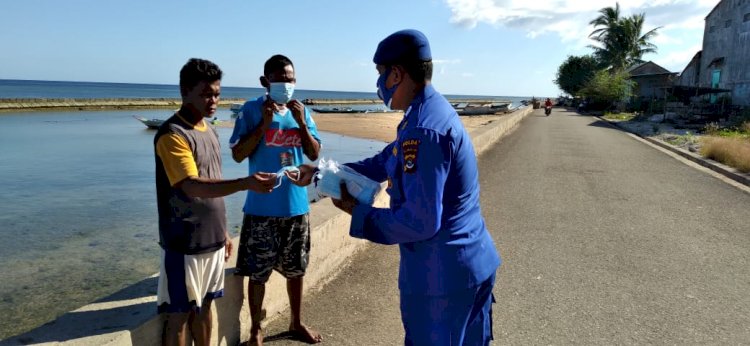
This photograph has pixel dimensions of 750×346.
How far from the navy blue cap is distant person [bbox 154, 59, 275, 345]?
34.1 inches

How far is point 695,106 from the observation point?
2534cm

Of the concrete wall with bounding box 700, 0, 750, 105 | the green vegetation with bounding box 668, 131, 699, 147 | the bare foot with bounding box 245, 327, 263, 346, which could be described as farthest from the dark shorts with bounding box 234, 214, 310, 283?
the concrete wall with bounding box 700, 0, 750, 105

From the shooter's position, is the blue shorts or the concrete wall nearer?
the blue shorts

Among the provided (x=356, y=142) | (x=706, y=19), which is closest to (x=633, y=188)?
(x=356, y=142)

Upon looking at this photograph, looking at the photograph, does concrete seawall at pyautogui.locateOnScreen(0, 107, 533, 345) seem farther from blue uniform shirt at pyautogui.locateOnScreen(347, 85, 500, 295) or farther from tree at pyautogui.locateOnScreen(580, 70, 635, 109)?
tree at pyautogui.locateOnScreen(580, 70, 635, 109)

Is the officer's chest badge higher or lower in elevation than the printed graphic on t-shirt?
higher

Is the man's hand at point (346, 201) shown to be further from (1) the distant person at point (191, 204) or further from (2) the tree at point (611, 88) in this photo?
(2) the tree at point (611, 88)

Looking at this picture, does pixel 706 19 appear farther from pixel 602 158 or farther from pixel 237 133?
pixel 237 133

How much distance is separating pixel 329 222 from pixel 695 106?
89.4 ft

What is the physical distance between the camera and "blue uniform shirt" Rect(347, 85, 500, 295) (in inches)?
66.1

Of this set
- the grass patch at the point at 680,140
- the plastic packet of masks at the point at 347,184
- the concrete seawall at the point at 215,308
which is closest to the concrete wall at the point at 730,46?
the grass patch at the point at 680,140

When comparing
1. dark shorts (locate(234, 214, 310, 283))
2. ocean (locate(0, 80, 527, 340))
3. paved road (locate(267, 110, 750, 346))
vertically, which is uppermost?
dark shorts (locate(234, 214, 310, 283))

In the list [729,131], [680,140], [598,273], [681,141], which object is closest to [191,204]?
[598,273]

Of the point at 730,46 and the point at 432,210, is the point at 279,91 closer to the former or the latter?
the point at 432,210
